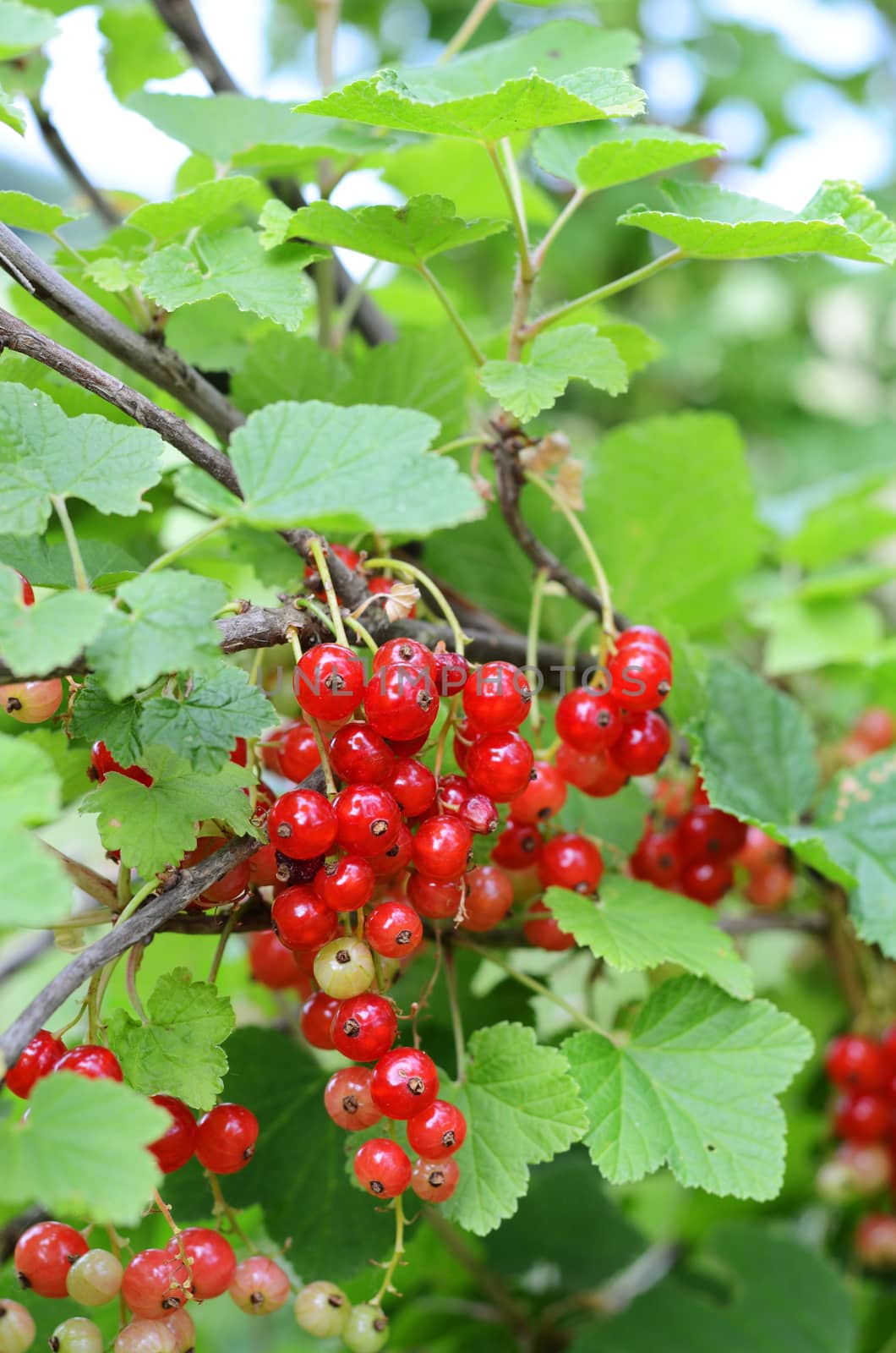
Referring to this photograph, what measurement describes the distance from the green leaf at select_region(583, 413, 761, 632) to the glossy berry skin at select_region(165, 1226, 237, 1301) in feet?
2.25

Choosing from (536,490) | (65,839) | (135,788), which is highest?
(135,788)

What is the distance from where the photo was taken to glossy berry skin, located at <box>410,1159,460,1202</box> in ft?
1.99

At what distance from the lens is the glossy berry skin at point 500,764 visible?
2.04 ft

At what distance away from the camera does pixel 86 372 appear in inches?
22.9

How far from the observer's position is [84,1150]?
435mm

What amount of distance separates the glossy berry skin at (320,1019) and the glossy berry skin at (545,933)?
18 cm

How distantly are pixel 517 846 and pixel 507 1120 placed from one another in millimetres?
195

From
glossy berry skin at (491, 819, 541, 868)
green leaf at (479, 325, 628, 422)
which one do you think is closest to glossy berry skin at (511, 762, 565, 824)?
glossy berry skin at (491, 819, 541, 868)

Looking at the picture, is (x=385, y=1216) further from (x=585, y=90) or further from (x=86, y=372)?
(x=585, y=90)

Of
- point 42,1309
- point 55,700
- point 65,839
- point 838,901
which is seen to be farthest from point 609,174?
point 65,839

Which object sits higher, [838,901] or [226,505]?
[226,505]

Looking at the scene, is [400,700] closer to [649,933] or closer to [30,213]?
[649,933]

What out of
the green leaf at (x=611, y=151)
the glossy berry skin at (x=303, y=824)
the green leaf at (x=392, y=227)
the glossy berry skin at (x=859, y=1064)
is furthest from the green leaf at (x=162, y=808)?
the glossy berry skin at (x=859, y=1064)

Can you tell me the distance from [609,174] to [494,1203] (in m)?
0.65
